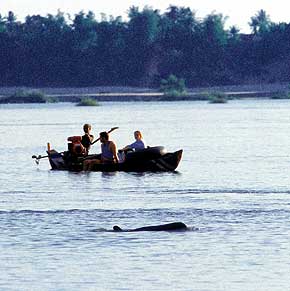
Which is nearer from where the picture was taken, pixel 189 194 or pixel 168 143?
pixel 189 194

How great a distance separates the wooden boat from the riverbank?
11049 cm

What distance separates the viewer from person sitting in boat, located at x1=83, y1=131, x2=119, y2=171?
1720 inches

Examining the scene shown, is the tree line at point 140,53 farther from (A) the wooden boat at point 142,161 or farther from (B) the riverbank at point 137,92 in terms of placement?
(A) the wooden boat at point 142,161

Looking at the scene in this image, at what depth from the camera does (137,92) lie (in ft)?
561

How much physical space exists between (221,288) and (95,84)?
6100 inches

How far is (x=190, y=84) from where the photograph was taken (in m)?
176

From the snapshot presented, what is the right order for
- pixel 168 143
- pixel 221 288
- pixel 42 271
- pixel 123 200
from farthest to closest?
pixel 168 143
pixel 123 200
pixel 42 271
pixel 221 288

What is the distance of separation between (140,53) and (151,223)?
151604 mm

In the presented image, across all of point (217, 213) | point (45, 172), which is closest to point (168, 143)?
point (45, 172)

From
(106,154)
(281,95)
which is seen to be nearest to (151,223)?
(106,154)

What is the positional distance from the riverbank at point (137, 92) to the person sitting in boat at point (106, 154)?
111 metres

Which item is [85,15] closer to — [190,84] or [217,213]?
[190,84]

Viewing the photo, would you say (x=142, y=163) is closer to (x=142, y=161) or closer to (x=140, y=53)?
(x=142, y=161)

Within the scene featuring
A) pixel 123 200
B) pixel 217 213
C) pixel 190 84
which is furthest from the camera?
pixel 190 84
